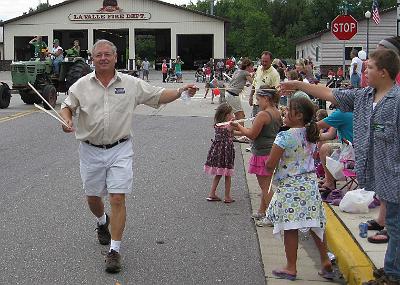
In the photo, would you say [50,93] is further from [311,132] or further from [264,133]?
[311,132]

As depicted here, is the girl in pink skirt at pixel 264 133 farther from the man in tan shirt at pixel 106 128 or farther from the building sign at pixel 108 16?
the building sign at pixel 108 16

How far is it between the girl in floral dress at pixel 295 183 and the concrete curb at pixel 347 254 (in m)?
0.33

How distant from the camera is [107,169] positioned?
5699 millimetres

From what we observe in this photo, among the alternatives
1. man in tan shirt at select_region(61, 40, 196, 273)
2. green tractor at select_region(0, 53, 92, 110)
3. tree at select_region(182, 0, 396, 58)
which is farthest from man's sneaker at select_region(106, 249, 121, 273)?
tree at select_region(182, 0, 396, 58)

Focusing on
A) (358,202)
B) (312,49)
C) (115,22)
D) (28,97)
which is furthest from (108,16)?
(358,202)

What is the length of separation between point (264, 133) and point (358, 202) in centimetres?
126

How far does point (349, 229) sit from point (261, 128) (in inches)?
53.2

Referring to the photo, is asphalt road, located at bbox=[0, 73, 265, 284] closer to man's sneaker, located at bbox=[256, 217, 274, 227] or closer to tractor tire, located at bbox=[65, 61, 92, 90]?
man's sneaker, located at bbox=[256, 217, 274, 227]

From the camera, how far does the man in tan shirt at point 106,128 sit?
18.4ft

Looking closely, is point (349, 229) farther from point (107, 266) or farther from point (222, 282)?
point (107, 266)

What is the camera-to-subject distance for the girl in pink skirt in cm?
662

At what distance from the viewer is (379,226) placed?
623 cm

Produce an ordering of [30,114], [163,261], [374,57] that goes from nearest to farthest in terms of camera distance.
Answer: [374,57] < [163,261] < [30,114]

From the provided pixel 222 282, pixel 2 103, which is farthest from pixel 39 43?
pixel 222 282
